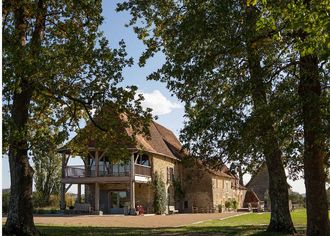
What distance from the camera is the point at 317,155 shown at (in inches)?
559

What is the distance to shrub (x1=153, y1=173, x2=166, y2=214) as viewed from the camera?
40625 mm

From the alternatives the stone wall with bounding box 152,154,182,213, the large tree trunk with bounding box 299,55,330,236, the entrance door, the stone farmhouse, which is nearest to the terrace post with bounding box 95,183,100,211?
the stone farmhouse

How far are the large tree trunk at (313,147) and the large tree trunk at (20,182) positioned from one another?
8.12 m

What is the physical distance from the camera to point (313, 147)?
13781mm

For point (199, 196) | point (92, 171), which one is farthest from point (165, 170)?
point (92, 171)

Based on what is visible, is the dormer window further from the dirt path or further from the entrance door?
the dirt path

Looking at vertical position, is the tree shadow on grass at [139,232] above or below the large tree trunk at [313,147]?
below

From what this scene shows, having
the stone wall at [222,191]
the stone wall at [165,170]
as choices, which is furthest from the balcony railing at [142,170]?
the stone wall at [222,191]

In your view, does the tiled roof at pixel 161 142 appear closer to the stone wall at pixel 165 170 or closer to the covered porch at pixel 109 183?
the stone wall at pixel 165 170

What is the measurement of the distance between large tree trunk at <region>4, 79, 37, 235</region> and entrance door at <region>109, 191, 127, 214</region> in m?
25.7

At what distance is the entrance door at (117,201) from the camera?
134 ft

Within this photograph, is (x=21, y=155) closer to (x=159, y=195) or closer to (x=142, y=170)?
(x=142, y=170)

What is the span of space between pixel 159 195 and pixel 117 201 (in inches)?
144

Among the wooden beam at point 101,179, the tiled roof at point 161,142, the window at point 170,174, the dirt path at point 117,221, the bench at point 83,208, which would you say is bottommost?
the dirt path at point 117,221
